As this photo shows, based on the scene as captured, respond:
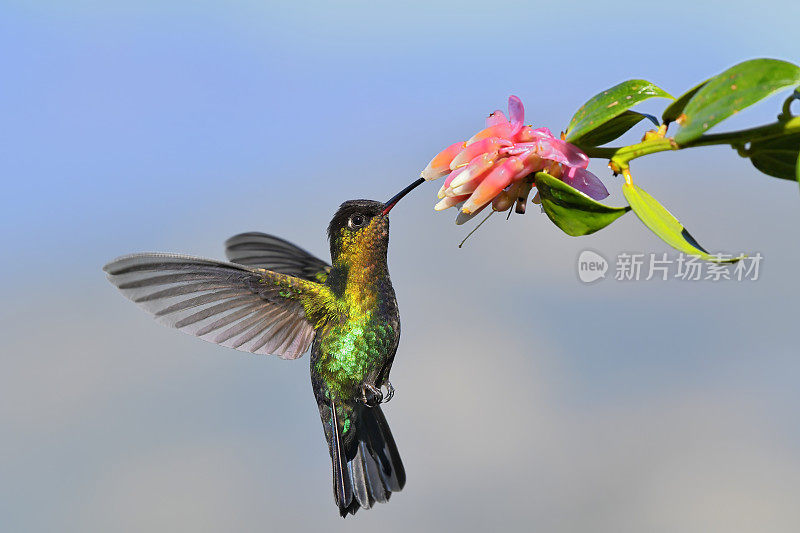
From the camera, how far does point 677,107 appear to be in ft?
2.70

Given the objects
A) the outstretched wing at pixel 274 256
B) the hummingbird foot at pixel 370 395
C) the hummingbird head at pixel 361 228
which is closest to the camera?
the hummingbird head at pixel 361 228

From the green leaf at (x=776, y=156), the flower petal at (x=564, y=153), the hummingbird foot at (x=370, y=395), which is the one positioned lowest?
the hummingbird foot at (x=370, y=395)

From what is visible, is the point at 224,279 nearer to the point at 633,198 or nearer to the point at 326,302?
the point at 326,302

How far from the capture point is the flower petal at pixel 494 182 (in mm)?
900

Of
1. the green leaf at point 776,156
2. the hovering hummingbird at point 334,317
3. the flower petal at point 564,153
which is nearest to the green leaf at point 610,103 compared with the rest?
the flower petal at point 564,153

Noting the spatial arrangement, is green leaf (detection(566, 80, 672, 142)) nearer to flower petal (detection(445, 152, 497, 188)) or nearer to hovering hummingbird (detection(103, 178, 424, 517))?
flower petal (detection(445, 152, 497, 188))

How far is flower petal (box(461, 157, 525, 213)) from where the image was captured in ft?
2.95

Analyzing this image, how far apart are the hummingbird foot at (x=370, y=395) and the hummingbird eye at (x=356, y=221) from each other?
286mm

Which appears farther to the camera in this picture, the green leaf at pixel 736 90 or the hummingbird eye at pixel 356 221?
the hummingbird eye at pixel 356 221

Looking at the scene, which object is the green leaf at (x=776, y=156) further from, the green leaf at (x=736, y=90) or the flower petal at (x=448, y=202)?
the flower petal at (x=448, y=202)

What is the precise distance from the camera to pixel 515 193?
0.94 meters

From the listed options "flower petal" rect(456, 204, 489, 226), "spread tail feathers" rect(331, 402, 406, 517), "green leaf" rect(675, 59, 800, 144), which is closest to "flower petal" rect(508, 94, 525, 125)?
"flower petal" rect(456, 204, 489, 226)

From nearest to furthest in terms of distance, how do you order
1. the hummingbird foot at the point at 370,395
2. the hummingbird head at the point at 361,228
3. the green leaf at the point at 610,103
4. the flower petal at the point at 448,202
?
the green leaf at the point at 610,103 < the flower petal at the point at 448,202 < the hummingbird head at the point at 361,228 < the hummingbird foot at the point at 370,395

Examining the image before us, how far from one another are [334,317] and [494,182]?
1.48ft
